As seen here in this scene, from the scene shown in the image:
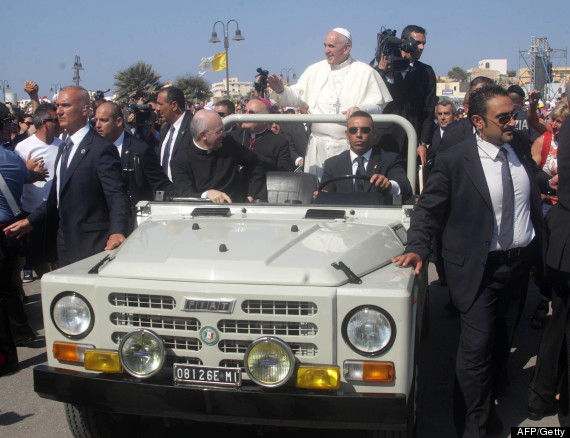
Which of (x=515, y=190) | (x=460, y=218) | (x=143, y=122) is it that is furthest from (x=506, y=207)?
(x=143, y=122)

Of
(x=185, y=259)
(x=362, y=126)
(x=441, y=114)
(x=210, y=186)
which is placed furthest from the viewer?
(x=441, y=114)

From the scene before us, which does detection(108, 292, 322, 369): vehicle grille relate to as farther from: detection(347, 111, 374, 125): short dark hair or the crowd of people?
detection(347, 111, 374, 125): short dark hair

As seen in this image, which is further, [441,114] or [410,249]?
[441,114]

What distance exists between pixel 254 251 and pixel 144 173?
2514 millimetres

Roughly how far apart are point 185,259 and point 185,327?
1.10ft

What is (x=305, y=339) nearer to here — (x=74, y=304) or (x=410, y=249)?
(x=410, y=249)

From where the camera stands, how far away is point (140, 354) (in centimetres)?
301

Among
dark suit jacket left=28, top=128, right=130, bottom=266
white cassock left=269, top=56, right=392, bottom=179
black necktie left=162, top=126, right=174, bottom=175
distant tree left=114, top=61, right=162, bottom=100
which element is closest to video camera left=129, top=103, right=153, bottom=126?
black necktie left=162, top=126, right=174, bottom=175

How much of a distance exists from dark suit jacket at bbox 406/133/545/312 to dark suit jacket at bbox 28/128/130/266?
217 centimetres

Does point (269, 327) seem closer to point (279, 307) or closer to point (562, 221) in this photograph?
point (279, 307)

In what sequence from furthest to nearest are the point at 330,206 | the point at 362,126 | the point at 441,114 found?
the point at 441,114 < the point at 362,126 < the point at 330,206

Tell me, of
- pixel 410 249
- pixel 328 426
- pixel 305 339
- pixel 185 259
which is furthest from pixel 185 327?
pixel 410 249

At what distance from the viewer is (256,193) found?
503 centimetres

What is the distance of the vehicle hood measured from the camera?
2.98 meters
